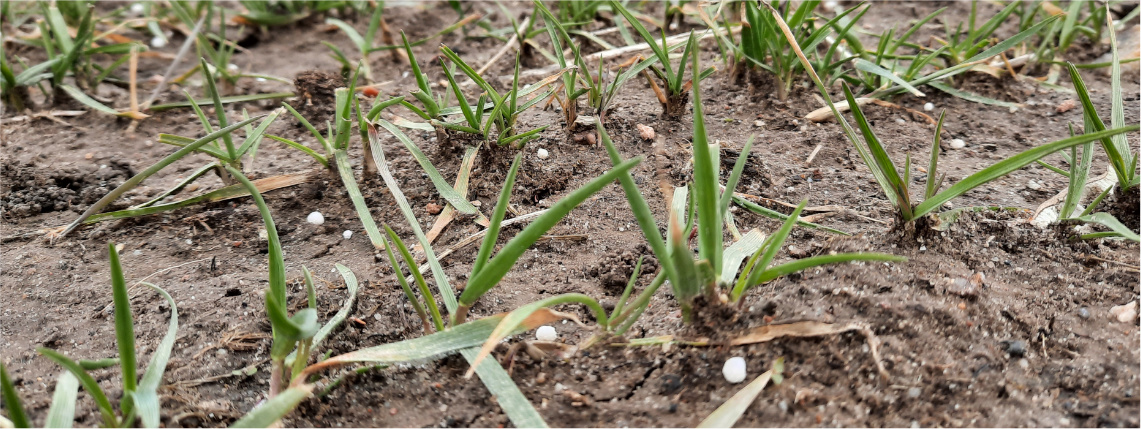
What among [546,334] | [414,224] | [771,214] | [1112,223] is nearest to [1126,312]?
[1112,223]

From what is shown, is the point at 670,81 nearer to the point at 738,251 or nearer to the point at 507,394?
the point at 738,251

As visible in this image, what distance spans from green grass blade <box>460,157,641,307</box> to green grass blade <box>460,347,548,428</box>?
9 cm

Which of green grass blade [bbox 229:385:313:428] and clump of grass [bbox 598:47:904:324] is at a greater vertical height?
clump of grass [bbox 598:47:904:324]

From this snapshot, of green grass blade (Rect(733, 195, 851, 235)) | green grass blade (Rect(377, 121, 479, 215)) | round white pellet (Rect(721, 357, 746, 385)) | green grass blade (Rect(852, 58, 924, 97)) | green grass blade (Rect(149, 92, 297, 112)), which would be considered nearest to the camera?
round white pellet (Rect(721, 357, 746, 385))

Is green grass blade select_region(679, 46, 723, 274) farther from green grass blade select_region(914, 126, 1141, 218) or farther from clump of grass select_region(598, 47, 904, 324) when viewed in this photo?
green grass blade select_region(914, 126, 1141, 218)

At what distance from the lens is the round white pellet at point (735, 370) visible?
3.26ft

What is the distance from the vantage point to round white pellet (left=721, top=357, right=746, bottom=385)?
992 millimetres

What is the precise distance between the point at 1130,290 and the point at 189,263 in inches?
63.9

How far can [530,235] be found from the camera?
958 mm

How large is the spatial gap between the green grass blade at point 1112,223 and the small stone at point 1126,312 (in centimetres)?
10

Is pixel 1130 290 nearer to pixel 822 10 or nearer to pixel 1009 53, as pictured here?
pixel 1009 53

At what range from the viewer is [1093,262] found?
125 centimetres

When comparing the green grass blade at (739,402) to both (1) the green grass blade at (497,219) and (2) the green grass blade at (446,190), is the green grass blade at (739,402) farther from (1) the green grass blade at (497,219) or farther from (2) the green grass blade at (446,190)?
(2) the green grass blade at (446,190)

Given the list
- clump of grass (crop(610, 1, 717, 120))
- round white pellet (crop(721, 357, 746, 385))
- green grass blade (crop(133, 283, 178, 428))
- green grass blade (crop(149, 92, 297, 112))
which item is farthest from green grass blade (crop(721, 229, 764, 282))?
green grass blade (crop(149, 92, 297, 112))
